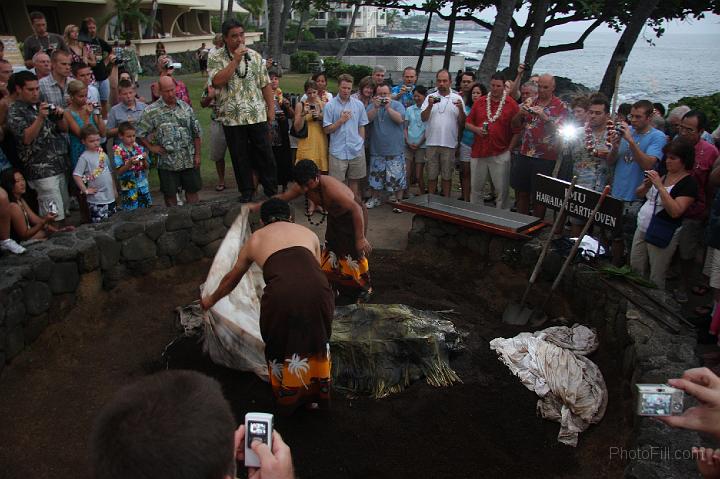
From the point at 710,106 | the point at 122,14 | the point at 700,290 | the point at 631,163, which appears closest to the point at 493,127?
the point at 631,163

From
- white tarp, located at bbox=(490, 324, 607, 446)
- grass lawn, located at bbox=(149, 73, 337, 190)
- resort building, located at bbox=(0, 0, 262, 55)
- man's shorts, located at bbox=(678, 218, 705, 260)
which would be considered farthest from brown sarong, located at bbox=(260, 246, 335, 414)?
resort building, located at bbox=(0, 0, 262, 55)

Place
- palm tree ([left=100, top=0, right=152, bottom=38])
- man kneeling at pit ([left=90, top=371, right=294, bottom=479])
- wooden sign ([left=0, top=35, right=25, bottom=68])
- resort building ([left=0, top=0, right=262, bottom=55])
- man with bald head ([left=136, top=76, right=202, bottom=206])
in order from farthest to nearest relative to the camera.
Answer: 1. palm tree ([left=100, top=0, right=152, bottom=38])
2. resort building ([left=0, top=0, right=262, bottom=55])
3. wooden sign ([left=0, top=35, right=25, bottom=68])
4. man with bald head ([left=136, top=76, right=202, bottom=206])
5. man kneeling at pit ([left=90, top=371, right=294, bottom=479])

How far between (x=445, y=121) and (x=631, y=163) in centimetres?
266

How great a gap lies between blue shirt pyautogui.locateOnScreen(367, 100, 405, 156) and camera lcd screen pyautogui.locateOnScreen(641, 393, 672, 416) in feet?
20.2

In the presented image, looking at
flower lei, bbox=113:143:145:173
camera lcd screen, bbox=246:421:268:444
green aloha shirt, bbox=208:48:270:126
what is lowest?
flower lei, bbox=113:143:145:173

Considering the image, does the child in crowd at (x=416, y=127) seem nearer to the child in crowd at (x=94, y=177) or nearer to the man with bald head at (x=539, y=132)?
the man with bald head at (x=539, y=132)

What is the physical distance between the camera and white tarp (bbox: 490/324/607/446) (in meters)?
4.12

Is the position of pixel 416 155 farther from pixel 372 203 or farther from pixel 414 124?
pixel 372 203

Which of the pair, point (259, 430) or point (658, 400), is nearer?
point (259, 430)

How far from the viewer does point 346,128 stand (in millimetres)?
7762

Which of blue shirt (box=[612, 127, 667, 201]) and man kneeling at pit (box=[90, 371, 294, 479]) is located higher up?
man kneeling at pit (box=[90, 371, 294, 479])

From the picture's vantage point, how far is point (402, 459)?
3.81m

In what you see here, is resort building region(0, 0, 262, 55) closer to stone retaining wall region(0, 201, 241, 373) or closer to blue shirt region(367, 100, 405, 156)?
blue shirt region(367, 100, 405, 156)
